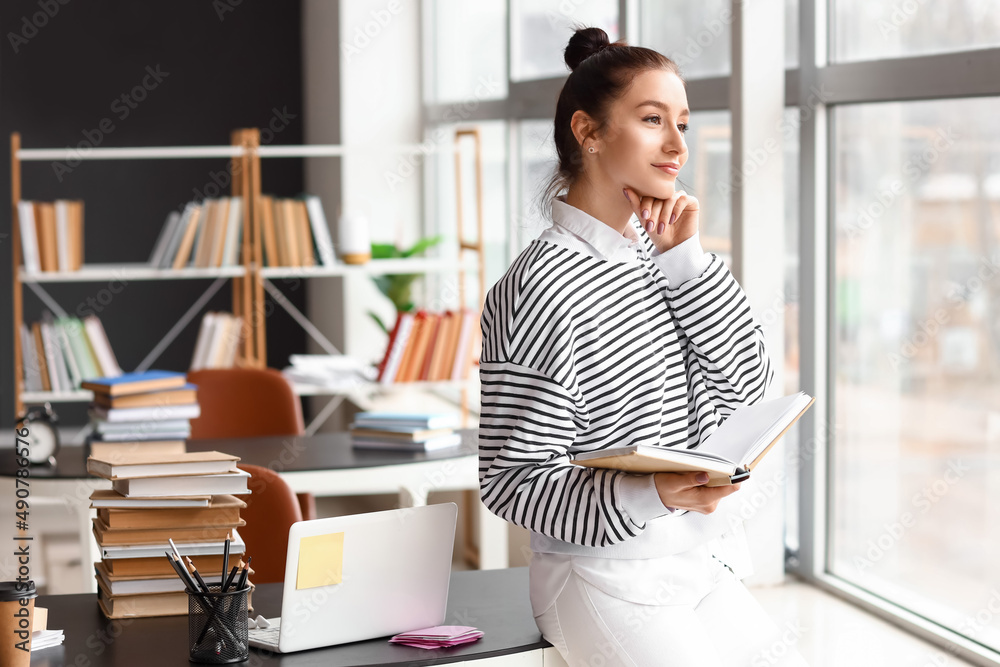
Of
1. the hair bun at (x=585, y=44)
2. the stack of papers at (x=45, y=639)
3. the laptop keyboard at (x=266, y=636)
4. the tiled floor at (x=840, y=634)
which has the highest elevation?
the hair bun at (x=585, y=44)

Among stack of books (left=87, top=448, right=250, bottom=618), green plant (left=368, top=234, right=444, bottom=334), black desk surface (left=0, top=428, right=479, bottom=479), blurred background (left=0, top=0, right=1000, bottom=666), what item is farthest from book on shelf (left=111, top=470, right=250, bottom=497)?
green plant (left=368, top=234, right=444, bottom=334)

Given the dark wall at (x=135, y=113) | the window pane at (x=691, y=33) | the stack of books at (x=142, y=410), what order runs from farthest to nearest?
the dark wall at (x=135, y=113)
the window pane at (x=691, y=33)
the stack of books at (x=142, y=410)

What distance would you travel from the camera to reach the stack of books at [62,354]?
4.21 m

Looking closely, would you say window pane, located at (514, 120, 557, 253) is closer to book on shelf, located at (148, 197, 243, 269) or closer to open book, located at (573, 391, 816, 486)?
book on shelf, located at (148, 197, 243, 269)

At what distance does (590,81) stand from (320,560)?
30.4 inches

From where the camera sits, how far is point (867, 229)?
328 centimetres

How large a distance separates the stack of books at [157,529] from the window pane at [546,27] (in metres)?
3.04

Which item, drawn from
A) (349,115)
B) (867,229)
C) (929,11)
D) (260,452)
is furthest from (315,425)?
(929,11)

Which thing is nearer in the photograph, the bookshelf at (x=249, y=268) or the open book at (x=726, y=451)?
the open book at (x=726, y=451)

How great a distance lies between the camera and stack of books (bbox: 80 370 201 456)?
3.08 m

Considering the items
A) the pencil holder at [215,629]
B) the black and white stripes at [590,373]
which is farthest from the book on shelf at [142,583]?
the black and white stripes at [590,373]

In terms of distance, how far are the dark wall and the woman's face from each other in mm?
5218

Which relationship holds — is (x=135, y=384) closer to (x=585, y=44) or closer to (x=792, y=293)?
(x=585, y=44)

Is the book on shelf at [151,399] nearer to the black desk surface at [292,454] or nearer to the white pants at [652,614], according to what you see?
the black desk surface at [292,454]
